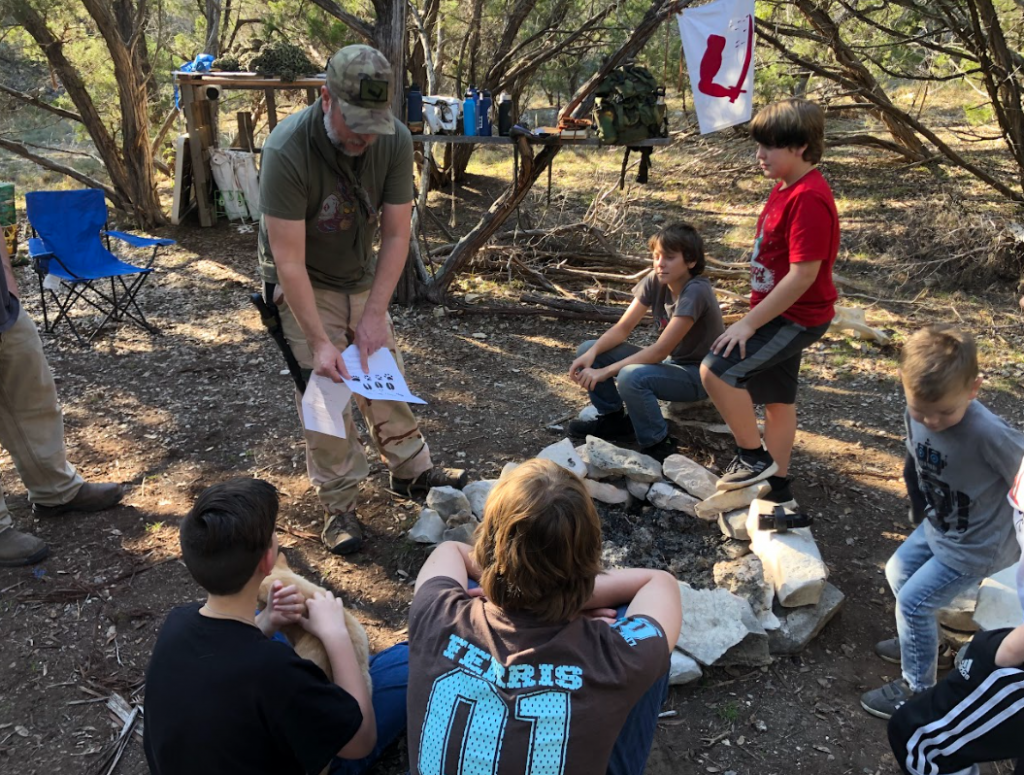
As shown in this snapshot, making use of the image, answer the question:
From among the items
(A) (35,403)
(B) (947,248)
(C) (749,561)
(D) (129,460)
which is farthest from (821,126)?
(B) (947,248)

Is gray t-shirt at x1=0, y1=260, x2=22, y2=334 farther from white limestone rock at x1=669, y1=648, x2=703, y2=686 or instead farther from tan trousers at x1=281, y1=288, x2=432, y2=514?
white limestone rock at x1=669, y1=648, x2=703, y2=686

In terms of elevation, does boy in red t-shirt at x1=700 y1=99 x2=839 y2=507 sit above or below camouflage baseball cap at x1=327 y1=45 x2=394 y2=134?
below

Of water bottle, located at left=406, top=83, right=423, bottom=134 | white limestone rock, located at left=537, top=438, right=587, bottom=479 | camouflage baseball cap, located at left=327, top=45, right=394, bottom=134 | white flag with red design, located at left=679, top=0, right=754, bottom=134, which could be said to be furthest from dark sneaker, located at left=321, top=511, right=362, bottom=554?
water bottle, located at left=406, top=83, right=423, bottom=134

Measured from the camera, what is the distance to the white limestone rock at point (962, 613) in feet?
8.49

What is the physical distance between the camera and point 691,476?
10.9 feet

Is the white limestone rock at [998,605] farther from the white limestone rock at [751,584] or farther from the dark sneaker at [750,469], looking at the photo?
the dark sneaker at [750,469]

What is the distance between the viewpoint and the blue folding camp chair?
18.1ft

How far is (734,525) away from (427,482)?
4.48ft

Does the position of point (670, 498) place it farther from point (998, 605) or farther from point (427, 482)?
point (998, 605)

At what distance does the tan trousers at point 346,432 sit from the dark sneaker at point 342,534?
0.13 feet

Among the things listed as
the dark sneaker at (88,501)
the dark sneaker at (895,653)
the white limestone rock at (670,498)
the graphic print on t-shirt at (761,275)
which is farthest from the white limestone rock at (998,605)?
the dark sneaker at (88,501)

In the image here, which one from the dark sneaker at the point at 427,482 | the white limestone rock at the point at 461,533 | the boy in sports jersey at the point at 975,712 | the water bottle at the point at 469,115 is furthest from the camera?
the water bottle at the point at 469,115

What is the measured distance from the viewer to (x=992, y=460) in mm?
2055

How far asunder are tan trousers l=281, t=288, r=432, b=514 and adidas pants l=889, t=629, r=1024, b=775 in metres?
2.14
